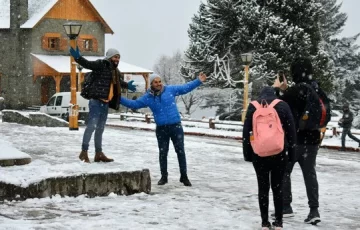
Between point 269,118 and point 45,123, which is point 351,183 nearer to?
point 269,118

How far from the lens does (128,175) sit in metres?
7.80

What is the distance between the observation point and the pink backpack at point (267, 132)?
219 inches

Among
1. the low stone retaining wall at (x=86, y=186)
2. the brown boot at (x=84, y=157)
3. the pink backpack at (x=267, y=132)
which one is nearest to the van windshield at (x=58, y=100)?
the brown boot at (x=84, y=157)

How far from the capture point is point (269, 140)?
18.2ft

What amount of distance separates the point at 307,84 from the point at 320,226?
1.59 m

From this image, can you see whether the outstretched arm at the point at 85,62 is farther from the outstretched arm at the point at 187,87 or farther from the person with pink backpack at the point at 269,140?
the person with pink backpack at the point at 269,140

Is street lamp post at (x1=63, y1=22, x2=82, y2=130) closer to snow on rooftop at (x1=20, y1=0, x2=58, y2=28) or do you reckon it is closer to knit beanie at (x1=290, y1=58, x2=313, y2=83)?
knit beanie at (x1=290, y1=58, x2=313, y2=83)

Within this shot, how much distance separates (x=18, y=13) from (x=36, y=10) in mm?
1746

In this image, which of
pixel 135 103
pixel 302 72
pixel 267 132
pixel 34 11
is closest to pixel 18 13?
pixel 34 11

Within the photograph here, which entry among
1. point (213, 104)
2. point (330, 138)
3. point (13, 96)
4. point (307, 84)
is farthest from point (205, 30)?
point (307, 84)

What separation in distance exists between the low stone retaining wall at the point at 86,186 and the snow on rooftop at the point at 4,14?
40.7 meters

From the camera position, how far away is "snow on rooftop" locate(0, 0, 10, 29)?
1809 inches

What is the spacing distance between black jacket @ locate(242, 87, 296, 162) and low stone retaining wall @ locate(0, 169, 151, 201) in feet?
7.95

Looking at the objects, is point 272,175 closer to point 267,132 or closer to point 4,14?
point 267,132
